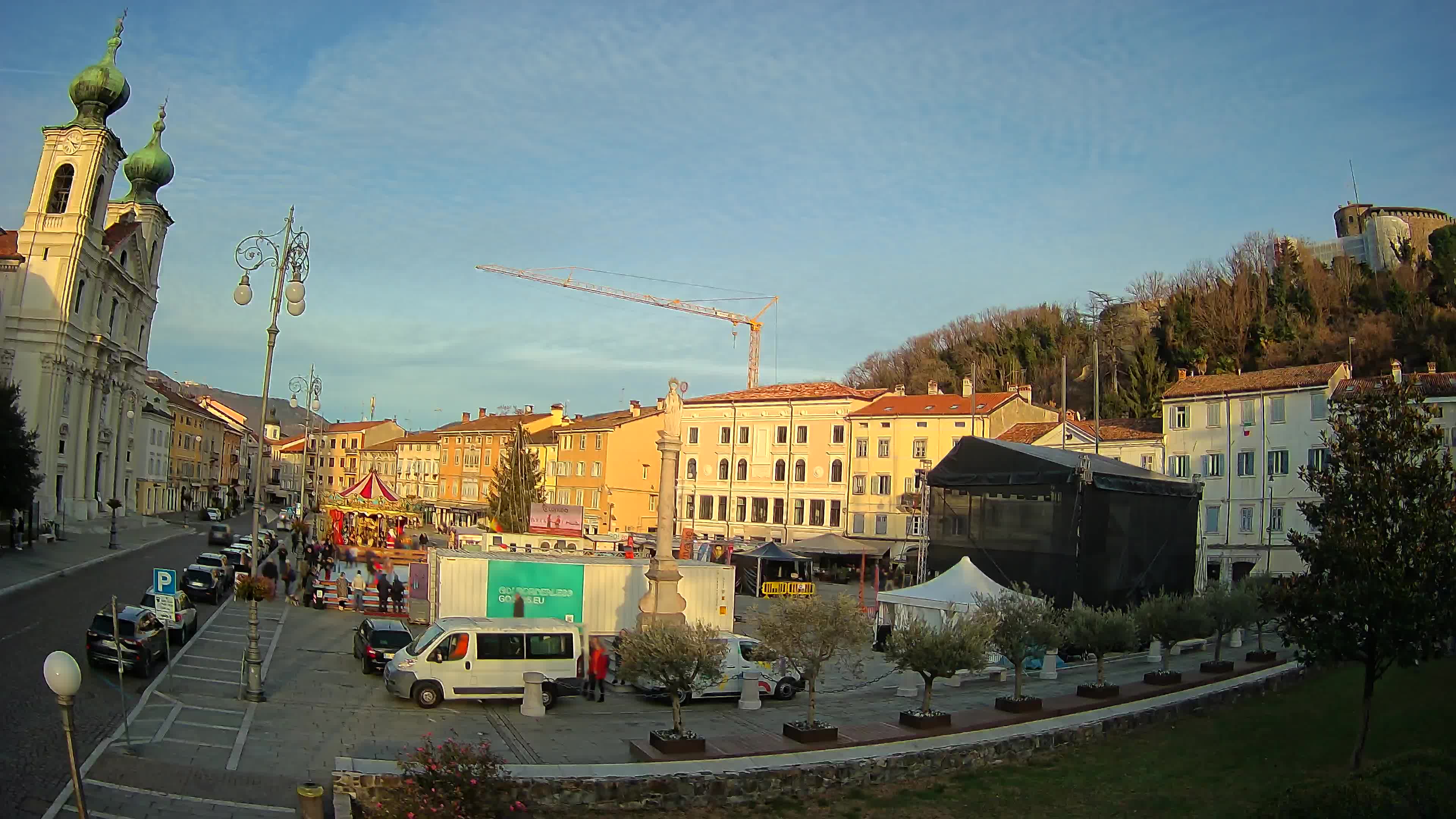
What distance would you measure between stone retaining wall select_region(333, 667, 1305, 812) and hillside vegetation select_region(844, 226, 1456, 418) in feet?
Answer: 150

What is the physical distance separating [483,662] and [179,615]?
325 inches

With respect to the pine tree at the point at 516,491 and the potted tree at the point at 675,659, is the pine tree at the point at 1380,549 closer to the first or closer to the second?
the potted tree at the point at 675,659

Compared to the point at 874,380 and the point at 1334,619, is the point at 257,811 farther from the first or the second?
the point at 874,380

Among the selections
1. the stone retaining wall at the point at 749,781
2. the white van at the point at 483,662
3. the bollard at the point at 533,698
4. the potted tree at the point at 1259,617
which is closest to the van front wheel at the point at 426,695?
the white van at the point at 483,662

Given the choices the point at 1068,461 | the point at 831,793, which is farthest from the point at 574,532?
the point at 831,793

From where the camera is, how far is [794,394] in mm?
65500

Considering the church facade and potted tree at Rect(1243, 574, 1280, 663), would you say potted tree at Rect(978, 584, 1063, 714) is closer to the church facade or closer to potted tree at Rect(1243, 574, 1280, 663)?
potted tree at Rect(1243, 574, 1280, 663)

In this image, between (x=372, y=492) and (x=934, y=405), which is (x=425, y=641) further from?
(x=934, y=405)

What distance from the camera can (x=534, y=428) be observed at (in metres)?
89.1

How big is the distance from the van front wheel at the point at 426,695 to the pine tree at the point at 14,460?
98.2 ft

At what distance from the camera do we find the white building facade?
45.5 meters

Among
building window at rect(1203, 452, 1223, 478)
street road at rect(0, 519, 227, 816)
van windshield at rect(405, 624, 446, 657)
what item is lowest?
street road at rect(0, 519, 227, 816)

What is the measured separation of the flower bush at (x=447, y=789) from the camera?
35.2 feet

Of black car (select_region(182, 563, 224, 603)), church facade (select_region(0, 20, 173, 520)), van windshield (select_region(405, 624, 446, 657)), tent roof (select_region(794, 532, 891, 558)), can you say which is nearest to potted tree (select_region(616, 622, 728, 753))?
van windshield (select_region(405, 624, 446, 657))
